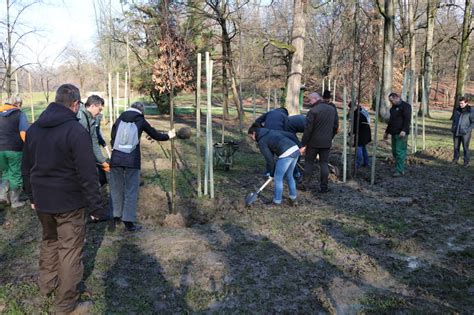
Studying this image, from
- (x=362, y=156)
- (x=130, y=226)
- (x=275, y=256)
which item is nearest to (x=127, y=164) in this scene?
(x=130, y=226)

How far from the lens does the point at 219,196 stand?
6914 millimetres

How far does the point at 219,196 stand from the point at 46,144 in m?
4.08

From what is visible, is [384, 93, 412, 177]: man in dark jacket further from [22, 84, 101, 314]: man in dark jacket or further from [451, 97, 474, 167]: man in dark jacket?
[22, 84, 101, 314]: man in dark jacket

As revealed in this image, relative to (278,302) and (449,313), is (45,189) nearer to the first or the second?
(278,302)

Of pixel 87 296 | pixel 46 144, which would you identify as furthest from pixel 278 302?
pixel 46 144

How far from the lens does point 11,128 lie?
5.84m

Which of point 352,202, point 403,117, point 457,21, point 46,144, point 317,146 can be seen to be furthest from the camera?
point 457,21

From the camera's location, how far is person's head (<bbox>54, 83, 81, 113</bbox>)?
3.21 metres

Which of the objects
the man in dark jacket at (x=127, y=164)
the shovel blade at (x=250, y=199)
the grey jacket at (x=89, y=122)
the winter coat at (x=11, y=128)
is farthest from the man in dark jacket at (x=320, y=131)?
the winter coat at (x=11, y=128)

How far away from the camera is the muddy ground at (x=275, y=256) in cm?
354

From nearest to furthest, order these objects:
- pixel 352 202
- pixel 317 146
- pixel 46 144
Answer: pixel 46 144 → pixel 352 202 → pixel 317 146

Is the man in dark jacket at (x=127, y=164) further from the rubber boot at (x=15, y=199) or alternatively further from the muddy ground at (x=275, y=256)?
the rubber boot at (x=15, y=199)

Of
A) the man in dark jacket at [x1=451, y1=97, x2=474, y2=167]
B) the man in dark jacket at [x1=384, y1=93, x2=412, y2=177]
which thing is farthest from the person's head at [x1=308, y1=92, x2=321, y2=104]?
the man in dark jacket at [x1=451, y1=97, x2=474, y2=167]

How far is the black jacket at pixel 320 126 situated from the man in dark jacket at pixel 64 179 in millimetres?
4676
